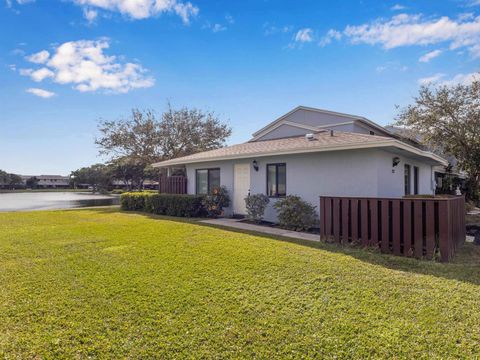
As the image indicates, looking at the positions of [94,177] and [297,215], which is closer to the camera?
[297,215]

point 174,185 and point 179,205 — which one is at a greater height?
point 174,185

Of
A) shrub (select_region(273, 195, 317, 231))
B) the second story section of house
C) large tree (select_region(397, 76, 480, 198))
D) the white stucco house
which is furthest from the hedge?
large tree (select_region(397, 76, 480, 198))

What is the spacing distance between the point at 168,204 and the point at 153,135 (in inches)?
545

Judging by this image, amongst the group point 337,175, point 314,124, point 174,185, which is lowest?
point 174,185

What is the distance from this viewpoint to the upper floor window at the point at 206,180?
44.0 feet

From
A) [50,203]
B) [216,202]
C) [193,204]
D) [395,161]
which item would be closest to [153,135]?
[50,203]

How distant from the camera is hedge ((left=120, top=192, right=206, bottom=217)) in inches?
493

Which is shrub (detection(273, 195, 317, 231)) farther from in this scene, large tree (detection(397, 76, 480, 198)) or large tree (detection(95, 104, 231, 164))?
large tree (detection(95, 104, 231, 164))

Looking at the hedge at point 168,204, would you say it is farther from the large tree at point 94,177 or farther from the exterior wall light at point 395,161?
the large tree at point 94,177

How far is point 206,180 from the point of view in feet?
45.7

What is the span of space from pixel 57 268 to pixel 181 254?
84.7 inches

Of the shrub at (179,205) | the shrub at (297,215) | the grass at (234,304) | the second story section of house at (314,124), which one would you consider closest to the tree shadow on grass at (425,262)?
the grass at (234,304)

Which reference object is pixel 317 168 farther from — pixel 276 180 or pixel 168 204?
pixel 168 204

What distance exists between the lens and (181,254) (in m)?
5.80
